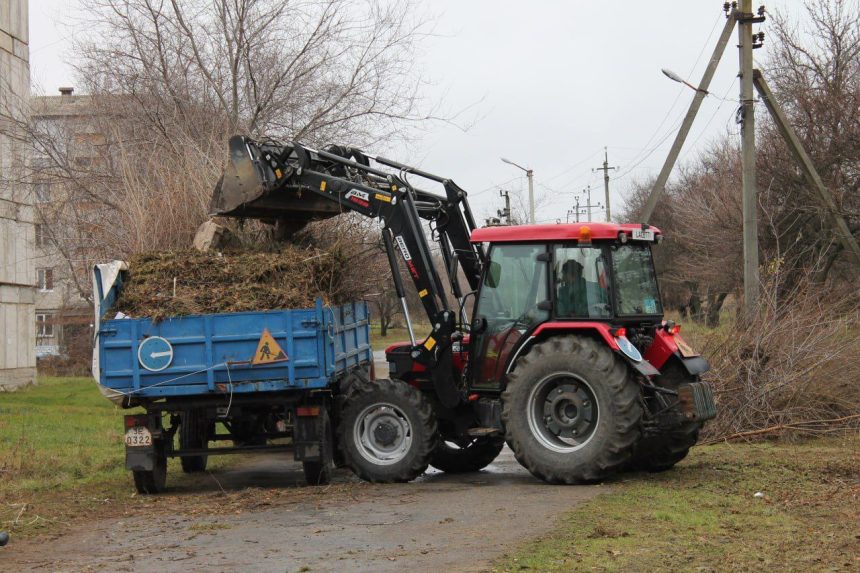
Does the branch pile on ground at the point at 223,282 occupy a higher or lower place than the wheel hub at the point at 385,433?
higher

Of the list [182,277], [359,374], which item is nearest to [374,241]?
[359,374]

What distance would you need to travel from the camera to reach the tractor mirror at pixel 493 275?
11438mm

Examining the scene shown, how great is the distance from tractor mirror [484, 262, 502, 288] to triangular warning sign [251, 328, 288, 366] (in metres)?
2.29

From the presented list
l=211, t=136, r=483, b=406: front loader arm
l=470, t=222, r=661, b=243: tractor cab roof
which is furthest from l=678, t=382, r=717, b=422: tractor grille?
l=211, t=136, r=483, b=406: front loader arm

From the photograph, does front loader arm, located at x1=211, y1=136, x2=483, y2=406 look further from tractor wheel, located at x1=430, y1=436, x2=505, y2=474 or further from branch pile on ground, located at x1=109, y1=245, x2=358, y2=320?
tractor wheel, located at x1=430, y1=436, x2=505, y2=474

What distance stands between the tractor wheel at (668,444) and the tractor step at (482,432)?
142 cm

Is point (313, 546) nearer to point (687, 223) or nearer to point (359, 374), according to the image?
point (359, 374)

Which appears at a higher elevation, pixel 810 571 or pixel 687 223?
pixel 687 223

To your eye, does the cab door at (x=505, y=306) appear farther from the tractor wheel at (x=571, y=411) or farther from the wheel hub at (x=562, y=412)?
the wheel hub at (x=562, y=412)

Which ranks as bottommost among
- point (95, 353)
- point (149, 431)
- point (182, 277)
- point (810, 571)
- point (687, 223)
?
point (810, 571)

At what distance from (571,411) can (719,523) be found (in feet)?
8.63

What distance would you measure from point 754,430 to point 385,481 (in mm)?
5114

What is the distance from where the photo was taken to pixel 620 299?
436 inches

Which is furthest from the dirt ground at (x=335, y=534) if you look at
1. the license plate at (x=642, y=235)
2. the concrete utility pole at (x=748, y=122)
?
the concrete utility pole at (x=748, y=122)
